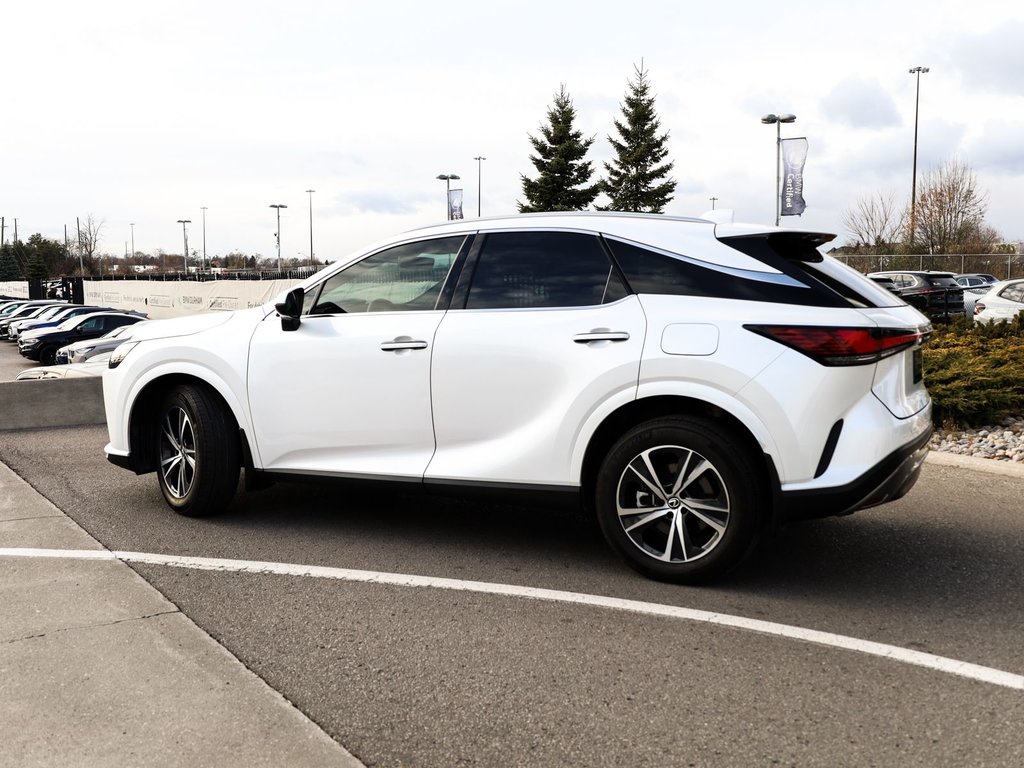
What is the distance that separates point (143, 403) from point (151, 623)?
7.63 feet

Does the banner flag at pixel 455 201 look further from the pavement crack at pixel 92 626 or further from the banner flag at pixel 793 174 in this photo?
the pavement crack at pixel 92 626

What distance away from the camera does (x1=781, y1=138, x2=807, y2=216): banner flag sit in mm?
32250

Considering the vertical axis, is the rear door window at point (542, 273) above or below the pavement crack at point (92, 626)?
above

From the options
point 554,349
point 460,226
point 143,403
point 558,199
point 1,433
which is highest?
point 558,199

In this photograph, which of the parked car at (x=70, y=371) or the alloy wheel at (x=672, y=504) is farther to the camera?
the parked car at (x=70, y=371)

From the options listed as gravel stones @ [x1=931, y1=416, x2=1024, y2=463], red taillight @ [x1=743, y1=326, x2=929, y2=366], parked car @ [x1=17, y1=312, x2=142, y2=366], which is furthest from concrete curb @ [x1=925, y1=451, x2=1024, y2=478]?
parked car @ [x1=17, y1=312, x2=142, y2=366]

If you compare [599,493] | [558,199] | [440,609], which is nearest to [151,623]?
[440,609]

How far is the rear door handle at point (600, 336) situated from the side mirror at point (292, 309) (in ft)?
5.58

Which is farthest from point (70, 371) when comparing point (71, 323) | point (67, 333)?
point (71, 323)

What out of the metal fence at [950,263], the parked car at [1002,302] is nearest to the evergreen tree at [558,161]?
the metal fence at [950,263]

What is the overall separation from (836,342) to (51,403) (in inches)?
356

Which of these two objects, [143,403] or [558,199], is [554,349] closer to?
[143,403]

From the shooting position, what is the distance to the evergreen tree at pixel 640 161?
58.4 metres

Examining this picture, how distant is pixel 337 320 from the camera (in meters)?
5.34
